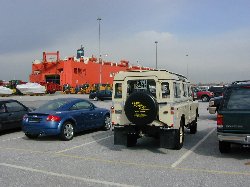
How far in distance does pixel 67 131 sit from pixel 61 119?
506 millimetres

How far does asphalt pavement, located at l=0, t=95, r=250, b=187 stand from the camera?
6062mm

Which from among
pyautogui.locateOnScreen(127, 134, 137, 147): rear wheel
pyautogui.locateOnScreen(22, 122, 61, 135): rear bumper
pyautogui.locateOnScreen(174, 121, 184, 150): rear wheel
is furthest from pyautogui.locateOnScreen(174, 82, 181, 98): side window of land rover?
pyautogui.locateOnScreen(22, 122, 61, 135): rear bumper

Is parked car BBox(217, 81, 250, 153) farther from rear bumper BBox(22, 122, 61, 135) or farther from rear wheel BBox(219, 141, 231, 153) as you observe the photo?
rear bumper BBox(22, 122, 61, 135)

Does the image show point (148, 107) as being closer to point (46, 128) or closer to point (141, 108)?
point (141, 108)

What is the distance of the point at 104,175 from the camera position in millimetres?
6438

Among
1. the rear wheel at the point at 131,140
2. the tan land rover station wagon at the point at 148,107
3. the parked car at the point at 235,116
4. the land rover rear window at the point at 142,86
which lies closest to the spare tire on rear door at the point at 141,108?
the tan land rover station wagon at the point at 148,107

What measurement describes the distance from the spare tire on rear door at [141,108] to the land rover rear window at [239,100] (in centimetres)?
181

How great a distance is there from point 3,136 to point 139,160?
6.44 m

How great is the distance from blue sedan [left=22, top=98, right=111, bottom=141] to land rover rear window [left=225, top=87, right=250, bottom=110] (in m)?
5.31

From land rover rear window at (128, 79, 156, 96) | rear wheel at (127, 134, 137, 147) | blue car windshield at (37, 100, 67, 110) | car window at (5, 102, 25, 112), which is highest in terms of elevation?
land rover rear window at (128, 79, 156, 96)

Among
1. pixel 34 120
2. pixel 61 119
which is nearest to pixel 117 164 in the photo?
pixel 61 119

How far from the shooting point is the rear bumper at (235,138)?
291 inches

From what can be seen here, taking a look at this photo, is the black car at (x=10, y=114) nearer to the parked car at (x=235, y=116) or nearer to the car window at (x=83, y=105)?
the car window at (x=83, y=105)

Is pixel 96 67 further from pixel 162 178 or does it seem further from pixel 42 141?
pixel 162 178
